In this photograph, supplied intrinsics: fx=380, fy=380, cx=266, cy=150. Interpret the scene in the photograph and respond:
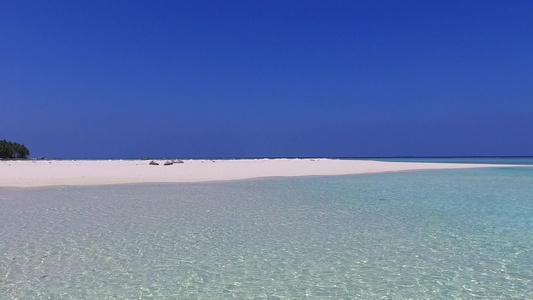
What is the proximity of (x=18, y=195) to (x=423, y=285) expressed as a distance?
15233mm

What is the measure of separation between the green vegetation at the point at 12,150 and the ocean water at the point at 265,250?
6712cm

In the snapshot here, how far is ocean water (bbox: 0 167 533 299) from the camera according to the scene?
506 cm

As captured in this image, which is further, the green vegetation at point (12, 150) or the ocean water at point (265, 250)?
the green vegetation at point (12, 150)

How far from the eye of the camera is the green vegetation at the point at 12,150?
2677 inches

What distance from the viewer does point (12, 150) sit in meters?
70.1

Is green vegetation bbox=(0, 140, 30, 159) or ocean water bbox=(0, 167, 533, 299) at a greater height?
green vegetation bbox=(0, 140, 30, 159)

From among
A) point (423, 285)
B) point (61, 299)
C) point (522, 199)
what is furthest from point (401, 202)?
point (61, 299)

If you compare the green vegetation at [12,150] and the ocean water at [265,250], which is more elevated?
the green vegetation at [12,150]

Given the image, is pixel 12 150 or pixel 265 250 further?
pixel 12 150

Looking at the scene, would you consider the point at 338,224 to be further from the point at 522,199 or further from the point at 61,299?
the point at 522,199

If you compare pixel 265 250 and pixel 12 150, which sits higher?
pixel 12 150

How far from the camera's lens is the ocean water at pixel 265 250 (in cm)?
506

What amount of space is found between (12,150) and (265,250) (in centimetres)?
7854

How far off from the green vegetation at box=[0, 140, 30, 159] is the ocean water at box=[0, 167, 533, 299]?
67123mm
